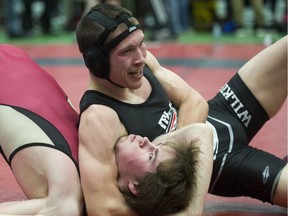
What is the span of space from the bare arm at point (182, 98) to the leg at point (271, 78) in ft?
1.30

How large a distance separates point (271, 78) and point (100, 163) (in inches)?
48.6

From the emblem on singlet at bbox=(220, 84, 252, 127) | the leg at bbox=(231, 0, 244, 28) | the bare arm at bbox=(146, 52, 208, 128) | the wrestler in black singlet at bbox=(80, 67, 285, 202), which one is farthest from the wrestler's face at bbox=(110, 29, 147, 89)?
the leg at bbox=(231, 0, 244, 28)

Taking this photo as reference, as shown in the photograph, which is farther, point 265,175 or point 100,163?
point 265,175

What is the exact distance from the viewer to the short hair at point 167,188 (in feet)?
9.02

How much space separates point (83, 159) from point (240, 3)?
8.36 m

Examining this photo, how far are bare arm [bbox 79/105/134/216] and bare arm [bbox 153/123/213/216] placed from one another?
244 mm

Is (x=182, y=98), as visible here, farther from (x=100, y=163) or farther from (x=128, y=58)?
(x=100, y=163)

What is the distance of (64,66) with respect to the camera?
24.8 feet

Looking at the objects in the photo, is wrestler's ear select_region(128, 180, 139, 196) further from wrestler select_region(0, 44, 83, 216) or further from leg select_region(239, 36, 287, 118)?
leg select_region(239, 36, 287, 118)

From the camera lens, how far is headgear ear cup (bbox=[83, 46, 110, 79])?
295 centimetres

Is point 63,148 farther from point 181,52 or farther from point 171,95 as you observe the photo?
point 181,52

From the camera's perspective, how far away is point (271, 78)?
357 cm

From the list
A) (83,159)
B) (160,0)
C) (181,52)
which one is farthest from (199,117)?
(160,0)

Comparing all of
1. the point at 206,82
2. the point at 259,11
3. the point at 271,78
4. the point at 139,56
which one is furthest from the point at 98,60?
the point at 259,11
